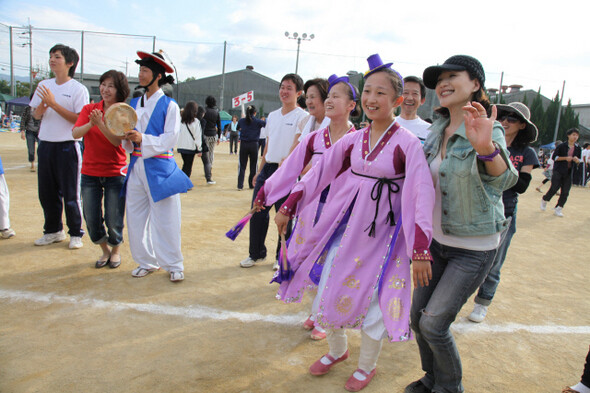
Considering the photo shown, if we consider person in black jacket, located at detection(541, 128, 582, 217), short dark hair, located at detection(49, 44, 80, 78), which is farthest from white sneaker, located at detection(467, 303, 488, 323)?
person in black jacket, located at detection(541, 128, 582, 217)

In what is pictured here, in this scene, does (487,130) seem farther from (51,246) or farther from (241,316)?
(51,246)

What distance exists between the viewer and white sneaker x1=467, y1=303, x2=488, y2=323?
3507 mm

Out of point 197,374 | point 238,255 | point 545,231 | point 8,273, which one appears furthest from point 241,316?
point 545,231

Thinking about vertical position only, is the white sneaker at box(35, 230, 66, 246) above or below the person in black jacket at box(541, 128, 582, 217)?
below

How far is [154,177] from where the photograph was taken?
3.74 m

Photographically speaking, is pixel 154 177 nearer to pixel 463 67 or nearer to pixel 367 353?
pixel 367 353

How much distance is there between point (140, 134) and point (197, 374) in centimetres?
223

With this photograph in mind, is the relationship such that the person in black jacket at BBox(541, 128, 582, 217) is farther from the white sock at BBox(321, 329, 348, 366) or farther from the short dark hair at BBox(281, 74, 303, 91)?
the white sock at BBox(321, 329, 348, 366)

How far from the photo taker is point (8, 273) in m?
3.82

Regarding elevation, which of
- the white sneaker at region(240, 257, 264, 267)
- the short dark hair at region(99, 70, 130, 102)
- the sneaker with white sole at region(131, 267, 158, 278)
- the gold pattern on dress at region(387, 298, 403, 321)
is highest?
the short dark hair at region(99, 70, 130, 102)

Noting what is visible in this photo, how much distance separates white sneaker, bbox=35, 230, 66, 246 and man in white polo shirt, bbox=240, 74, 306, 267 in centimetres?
228

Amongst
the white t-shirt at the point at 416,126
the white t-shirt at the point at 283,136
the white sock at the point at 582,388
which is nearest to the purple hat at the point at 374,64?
the white t-shirt at the point at 416,126

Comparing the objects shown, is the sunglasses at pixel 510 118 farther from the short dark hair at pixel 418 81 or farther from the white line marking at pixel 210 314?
the white line marking at pixel 210 314

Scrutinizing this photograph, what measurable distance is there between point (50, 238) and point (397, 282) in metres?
4.25
